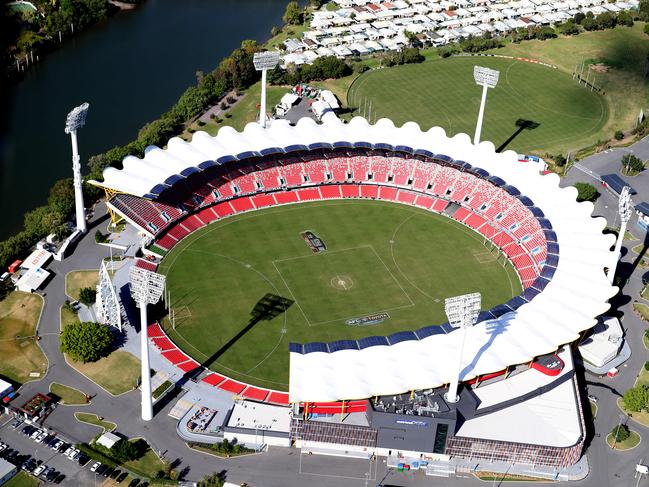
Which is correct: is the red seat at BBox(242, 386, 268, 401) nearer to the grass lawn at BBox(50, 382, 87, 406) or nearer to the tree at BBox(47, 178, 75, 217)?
the grass lawn at BBox(50, 382, 87, 406)

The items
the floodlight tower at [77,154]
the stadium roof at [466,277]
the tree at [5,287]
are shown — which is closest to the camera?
the stadium roof at [466,277]

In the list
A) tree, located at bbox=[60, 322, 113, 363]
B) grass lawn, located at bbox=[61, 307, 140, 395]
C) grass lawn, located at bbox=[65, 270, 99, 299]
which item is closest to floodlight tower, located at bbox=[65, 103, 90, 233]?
grass lawn, located at bbox=[65, 270, 99, 299]

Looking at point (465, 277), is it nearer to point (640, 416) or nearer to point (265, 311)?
point (265, 311)

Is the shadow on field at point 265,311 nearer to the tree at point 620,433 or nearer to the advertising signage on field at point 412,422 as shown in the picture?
the advertising signage on field at point 412,422

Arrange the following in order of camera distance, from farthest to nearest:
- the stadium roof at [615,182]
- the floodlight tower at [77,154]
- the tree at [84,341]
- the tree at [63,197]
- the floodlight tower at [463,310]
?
1. the stadium roof at [615,182]
2. the tree at [63,197]
3. the floodlight tower at [77,154]
4. the tree at [84,341]
5. the floodlight tower at [463,310]

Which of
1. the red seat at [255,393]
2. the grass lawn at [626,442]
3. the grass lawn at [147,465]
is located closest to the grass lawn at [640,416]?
the grass lawn at [626,442]

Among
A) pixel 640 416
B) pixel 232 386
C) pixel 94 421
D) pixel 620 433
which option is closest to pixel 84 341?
pixel 94 421
